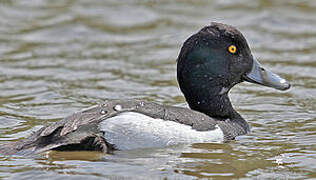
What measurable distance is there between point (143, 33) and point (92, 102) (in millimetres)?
4453

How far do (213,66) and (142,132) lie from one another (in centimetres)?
157

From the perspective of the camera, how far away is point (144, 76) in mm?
11242

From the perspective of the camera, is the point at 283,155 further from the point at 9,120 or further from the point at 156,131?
the point at 9,120

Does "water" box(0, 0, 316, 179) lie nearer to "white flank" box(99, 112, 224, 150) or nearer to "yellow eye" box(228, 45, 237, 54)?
"white flank" box(99, 112, 224, 150)

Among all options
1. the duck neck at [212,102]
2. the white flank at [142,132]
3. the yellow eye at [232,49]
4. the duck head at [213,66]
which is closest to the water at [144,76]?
the white flank at [142,132]

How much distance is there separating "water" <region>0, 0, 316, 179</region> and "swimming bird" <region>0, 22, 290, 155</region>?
0.13 metres

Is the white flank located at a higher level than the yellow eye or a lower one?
lower

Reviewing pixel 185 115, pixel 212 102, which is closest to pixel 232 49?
pixel 212 102

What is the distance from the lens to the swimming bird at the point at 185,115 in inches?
270

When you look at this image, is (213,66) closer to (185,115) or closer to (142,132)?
(185,115)

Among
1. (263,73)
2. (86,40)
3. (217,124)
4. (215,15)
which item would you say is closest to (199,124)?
(217,124)

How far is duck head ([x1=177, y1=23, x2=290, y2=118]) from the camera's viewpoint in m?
8.05

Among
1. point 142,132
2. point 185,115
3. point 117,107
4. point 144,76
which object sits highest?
point 144,76

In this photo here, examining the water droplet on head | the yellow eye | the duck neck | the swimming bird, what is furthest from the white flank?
the yellow eye
